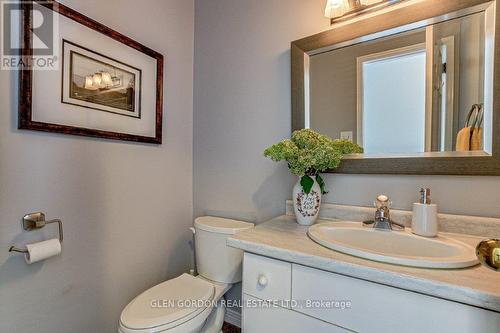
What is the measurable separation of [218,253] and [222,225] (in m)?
0.16

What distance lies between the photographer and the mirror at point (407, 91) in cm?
96

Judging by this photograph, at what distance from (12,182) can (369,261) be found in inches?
52.3

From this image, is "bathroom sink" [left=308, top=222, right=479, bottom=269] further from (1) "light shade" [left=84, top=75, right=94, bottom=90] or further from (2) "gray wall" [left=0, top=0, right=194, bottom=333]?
(1) "light shade" [left=84, top=75, right=94, bottom=90]

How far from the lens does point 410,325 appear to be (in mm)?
638

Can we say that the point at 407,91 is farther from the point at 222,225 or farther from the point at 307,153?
the point at 222,225

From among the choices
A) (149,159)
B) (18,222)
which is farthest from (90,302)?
(149,159)

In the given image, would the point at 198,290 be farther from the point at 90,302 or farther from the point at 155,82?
the point at 155,82

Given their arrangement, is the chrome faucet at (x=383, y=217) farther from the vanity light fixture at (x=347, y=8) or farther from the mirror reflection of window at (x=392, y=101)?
the vanity light fixture at (x=347, y=8)

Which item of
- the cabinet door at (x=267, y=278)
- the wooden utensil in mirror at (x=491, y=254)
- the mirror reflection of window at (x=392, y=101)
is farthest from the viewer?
the mirror reflection of window at (x=392, y=101)

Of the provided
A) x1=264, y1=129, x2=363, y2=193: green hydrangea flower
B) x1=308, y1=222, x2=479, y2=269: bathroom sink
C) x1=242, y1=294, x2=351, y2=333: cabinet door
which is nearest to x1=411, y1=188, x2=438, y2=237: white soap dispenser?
x1=308, y1=222, x2=479, y2=269: bathroom sink

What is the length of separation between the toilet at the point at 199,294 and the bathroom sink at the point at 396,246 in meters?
0.53

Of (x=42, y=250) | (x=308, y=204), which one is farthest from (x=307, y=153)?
(x=42, y=250)

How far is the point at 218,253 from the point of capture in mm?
1368

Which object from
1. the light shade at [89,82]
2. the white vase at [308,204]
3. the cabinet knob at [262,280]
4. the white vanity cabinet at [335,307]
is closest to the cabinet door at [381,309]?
the white vanity cabinet at [335,307]
